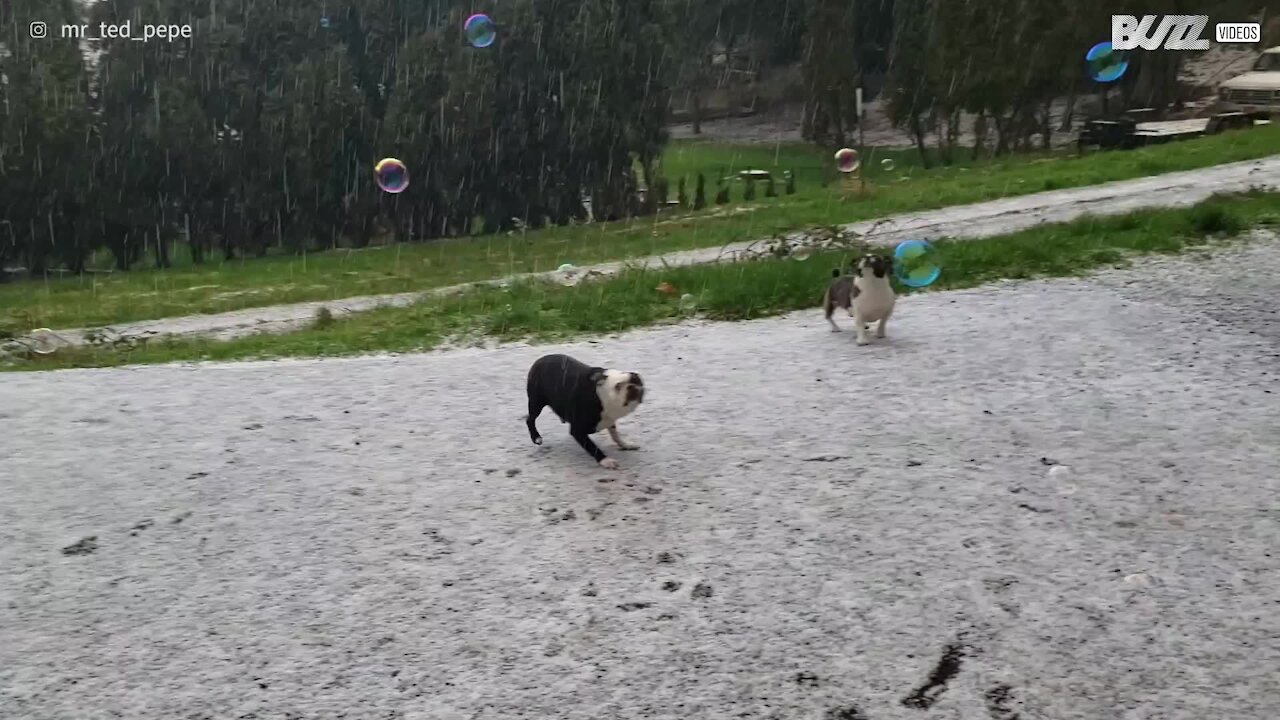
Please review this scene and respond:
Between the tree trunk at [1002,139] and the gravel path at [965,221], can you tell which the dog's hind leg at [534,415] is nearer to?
the gravel path at [965,221]

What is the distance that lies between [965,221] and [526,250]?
12975mm

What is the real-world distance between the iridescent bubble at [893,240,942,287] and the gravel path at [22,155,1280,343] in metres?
5.27

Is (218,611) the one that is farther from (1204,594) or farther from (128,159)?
(128,159)

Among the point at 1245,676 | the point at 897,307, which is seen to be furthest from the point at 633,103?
the point at 1245,676

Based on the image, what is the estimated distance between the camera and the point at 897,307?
9031mm

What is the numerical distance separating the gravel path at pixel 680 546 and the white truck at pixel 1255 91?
3177cm

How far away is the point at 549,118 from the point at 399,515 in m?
32.8

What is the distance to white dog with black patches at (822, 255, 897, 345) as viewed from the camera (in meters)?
7.41

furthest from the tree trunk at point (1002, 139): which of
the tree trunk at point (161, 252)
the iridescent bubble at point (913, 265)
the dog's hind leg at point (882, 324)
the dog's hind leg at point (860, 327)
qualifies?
the dog's hind leg at point (860, 327)

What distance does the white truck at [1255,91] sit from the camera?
34.2 m

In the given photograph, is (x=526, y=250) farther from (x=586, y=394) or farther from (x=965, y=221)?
(x=586, y=394)

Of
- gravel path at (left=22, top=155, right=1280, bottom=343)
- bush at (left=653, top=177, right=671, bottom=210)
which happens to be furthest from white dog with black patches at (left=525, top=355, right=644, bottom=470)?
bush at (left=653, top=177, right=671, bottom=210)

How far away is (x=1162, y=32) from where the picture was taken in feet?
112

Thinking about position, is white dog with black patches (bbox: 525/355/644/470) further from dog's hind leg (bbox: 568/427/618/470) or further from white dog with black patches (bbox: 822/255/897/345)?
white dog with black patches (bbox: 822/255/897/345)
